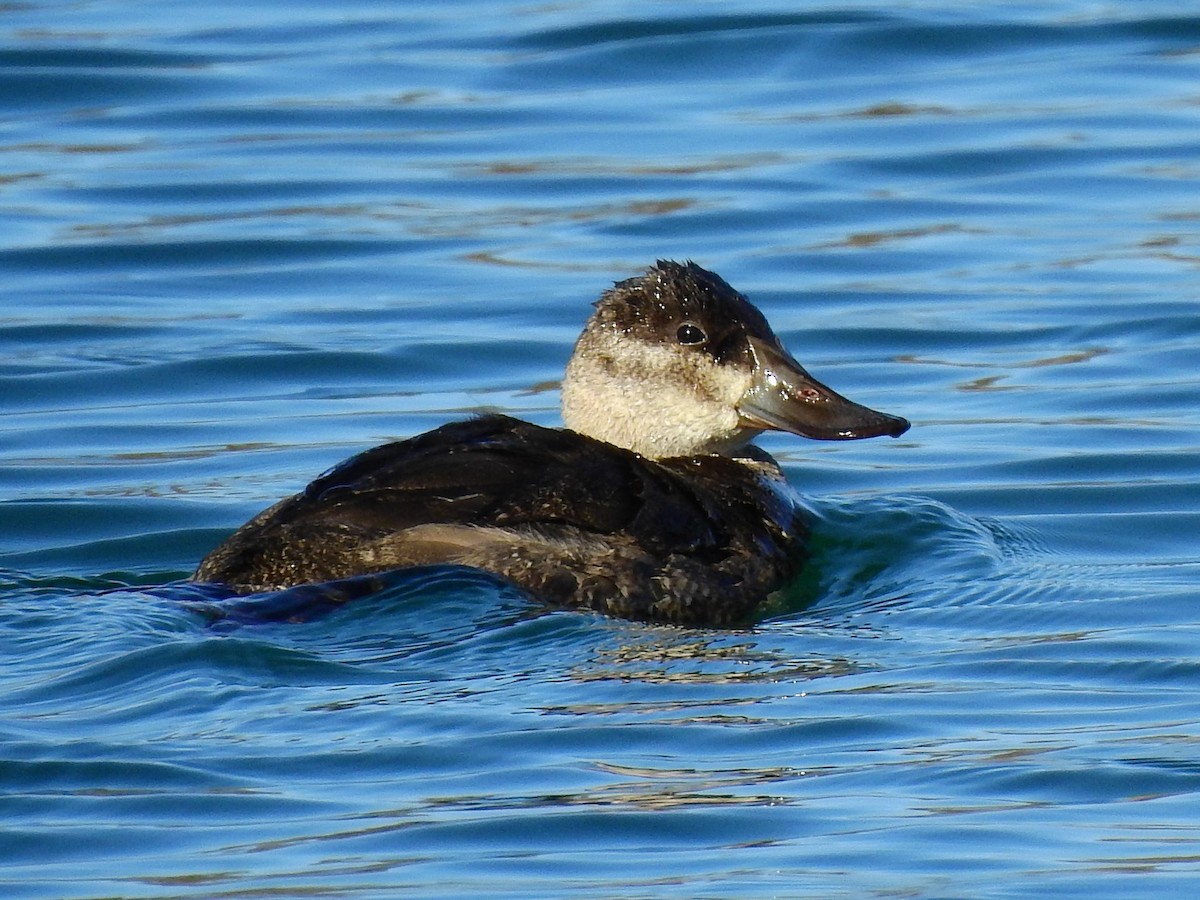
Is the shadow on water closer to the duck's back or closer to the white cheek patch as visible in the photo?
the duck's back

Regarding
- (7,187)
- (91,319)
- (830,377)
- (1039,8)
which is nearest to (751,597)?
(830,377)

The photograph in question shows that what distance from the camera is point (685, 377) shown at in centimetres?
736

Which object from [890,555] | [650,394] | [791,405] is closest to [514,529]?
[650,394]

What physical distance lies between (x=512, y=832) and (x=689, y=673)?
1.19m

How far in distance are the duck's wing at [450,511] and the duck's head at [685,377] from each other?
0.67 m

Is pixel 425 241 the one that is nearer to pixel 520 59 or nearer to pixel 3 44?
pixel 520 59

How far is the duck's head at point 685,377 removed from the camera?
290 inches

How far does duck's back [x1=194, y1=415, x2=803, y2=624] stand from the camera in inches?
249

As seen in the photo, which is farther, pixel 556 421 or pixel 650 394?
pixel 556 421

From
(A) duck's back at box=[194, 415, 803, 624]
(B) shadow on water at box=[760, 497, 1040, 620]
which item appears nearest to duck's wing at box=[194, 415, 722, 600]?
(A) duck's back at box=[194, 415, 803, 624]

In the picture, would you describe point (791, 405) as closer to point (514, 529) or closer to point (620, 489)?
point (620, 489)

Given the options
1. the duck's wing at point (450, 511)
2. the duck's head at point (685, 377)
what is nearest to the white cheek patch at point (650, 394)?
→ the duck's head at point (685, 377)

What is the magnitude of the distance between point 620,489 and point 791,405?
3.26ft

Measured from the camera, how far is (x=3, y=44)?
49.9 ft
